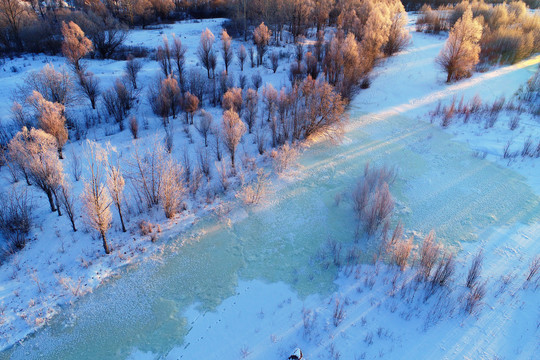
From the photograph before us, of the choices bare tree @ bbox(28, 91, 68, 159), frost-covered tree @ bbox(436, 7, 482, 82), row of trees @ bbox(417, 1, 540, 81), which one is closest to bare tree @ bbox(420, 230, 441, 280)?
bare tree @ bbox(28, 91, 68, 159)

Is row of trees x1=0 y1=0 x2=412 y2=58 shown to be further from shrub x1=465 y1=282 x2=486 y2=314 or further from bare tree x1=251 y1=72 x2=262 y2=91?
shrub x1=465 y1=282 x2=486 y2=314

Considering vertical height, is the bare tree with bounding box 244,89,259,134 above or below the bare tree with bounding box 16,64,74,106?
below

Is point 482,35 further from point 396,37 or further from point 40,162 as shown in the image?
point 40,162

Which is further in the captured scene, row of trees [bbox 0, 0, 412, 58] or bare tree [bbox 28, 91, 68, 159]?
row of trees [bbox 0, 0, 412, 58]

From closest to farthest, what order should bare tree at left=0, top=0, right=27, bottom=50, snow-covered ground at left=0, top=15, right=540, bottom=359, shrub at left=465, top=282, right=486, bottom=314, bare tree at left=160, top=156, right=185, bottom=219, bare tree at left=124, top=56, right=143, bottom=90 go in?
snow-covered ground at left=0, top=15, right=540, bottom=359
shrub at left=465, top=282, right=486, bottom=314
bare tree at left=160, top=156, right=185, bottom=219
bare tree at left=124, top=56, right=143, bottom=90
bare tree at left=0, top=0, right=27, bottom=50

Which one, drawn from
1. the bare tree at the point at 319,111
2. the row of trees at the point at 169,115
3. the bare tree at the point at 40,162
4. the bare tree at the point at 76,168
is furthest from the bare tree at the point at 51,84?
the bare tree at the point at 319,111

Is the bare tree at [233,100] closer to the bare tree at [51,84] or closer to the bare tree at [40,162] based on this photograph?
the bare tree at [40,162]

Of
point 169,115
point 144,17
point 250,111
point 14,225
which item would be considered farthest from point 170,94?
point 144,17
